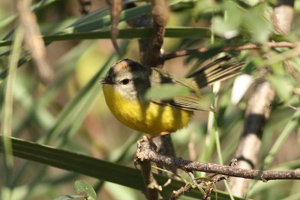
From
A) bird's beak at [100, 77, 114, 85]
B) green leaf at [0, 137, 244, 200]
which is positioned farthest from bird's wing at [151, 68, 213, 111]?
green leaf at [0, 137, 244, 200]

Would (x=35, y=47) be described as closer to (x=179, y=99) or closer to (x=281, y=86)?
(x=281, y=86)

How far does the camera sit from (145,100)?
2.84 meters

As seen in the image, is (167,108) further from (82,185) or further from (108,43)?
(108,43)

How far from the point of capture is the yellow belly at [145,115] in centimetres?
287

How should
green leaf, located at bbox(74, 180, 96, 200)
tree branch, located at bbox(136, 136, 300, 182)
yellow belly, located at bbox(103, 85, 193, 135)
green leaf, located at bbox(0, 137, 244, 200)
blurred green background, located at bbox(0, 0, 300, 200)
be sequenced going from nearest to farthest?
tree branch, located at bbox(136, 136, 300, 182)
green leaf, located at bbox(74, 180, 96, 200)
green leaf, located at bbox(0, 137, 244, 200)
blurred green background, located at bbox(0, 0, 300, 200)
yellow belly, located at bbox(103, 85, 193, 135)

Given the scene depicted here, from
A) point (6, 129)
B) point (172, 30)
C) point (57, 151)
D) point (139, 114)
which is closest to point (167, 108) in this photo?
point (139, 114)

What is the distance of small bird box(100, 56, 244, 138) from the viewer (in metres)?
2.88

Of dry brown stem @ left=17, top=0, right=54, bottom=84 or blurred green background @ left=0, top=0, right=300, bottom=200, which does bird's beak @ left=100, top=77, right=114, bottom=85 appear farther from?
dry brown stem @ left=17, top=0, right=54, bottom=84

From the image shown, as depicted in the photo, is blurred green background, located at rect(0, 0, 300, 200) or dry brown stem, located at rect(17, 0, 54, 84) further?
blurred green background, located at rect(0, 0, 300, 200)

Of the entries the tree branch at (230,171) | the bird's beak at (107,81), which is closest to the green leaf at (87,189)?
the tree branch at (230,171)

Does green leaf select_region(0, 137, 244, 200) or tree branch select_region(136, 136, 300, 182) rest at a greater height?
tree branch select_region(136, 136, 300, 182)

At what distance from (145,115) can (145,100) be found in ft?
0.34

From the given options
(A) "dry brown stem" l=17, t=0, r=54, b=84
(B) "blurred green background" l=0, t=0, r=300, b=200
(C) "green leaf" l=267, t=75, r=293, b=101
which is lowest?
(B) "blurred green background" l=0, t=0, r=300, b=200

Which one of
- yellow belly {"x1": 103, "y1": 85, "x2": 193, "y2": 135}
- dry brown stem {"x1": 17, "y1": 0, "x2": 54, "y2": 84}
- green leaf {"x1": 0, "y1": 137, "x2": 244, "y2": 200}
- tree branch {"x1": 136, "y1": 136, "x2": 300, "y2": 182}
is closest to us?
dry brown stem {"x1": 17, "y1": 0, "x2": 54, "y2": 84}
